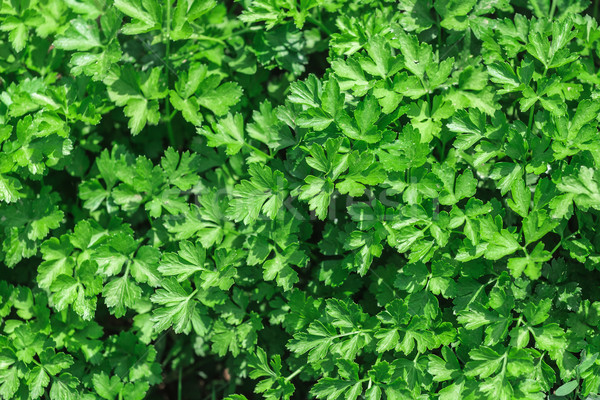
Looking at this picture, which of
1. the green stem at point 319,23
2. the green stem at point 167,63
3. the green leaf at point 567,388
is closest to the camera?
the green leaf at point 567,388

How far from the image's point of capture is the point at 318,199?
2.00 metres

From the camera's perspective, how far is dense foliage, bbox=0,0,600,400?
2012 mm

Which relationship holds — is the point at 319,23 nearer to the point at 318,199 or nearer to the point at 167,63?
the point at 167,63

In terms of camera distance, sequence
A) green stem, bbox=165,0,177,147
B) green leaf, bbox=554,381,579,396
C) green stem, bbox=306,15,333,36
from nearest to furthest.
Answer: green leaf, bbox=554,381,579,396
green stem, bbox=165,0,177,147
green stem, bbox=306,15,333,36

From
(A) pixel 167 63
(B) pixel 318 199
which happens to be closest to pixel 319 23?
(A) pixel 167 63

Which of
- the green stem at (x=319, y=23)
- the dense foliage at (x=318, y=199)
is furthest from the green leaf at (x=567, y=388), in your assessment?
the green stem at (x=319, y=23)

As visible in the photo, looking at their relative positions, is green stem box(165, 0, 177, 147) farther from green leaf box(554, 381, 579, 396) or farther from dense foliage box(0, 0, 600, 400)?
green leaf box(554, 381, 579, 396)

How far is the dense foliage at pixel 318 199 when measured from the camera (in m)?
2.01

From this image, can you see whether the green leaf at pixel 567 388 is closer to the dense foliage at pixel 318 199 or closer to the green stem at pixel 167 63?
the dense foliage at pixel 318 199

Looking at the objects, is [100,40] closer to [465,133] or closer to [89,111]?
[89,111]

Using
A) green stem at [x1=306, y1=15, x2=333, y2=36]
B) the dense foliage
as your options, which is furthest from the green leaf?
green stem at [x1=306, y1=15, x2=333, y2=36]

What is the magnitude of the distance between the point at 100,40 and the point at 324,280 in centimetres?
128

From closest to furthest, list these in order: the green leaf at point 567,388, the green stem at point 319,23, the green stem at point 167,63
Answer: the green leaf at point 567,388, the green stem at point 167,63, the green stem at point 319,23

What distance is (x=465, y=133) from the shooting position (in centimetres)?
213
